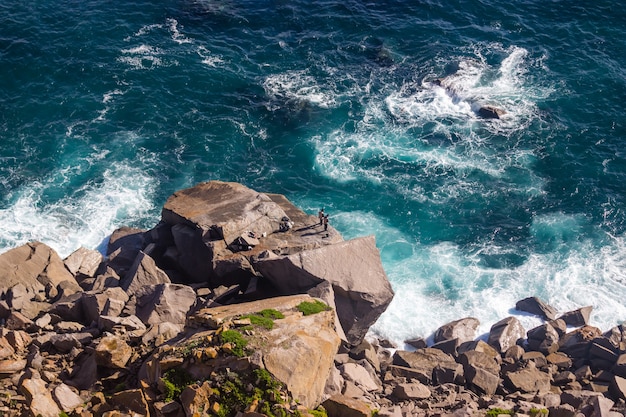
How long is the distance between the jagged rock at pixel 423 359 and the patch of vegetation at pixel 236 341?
1672 centimetres

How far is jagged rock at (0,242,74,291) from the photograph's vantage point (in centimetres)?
5272

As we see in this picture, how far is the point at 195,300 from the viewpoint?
161 ft

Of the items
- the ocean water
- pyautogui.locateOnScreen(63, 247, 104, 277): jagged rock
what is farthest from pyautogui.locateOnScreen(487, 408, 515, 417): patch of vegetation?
pyautogui.locateOnScreen(63, 247, 104, 277): jagged rock

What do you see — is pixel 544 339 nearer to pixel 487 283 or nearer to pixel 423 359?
pixel 487 283

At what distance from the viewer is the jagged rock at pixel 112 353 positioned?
40438 mm

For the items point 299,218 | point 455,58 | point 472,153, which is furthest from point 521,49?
point 299,218

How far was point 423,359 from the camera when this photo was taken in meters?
51.7

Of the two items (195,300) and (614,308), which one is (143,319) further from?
(614,308)

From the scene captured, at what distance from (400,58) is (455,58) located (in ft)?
23.5

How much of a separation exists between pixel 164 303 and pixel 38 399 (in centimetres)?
1229

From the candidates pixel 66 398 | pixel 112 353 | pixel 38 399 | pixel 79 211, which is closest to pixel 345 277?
pixel 112 353

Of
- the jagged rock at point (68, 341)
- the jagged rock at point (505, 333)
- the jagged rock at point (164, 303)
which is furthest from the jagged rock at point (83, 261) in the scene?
the jagged rock at point (505, 333)

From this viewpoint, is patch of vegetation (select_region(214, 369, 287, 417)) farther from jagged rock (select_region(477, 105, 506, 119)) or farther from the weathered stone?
jagged rock (select_region(477, 105, 506, 119))

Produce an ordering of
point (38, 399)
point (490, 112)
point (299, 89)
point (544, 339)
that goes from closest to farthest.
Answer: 1. point (38, 399)
2. point (544, 339)
3. point (490, 112)
4. point (299, 89)
